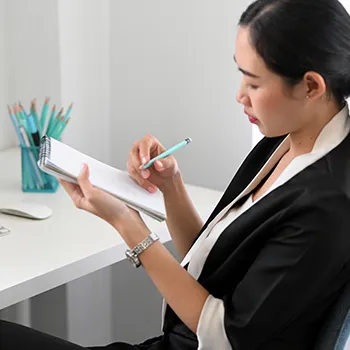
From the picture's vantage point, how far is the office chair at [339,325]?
39.9 inches

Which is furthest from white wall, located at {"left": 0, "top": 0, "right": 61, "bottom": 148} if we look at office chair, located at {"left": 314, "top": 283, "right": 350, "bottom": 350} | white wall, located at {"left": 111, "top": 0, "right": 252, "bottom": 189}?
office chair, located at {"left": 314, "top": 283, "right": 350, "bottom": 350}

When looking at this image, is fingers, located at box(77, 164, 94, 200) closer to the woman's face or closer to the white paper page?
the white paper page

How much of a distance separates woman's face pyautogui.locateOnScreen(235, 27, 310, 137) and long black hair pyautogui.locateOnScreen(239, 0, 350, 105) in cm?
1

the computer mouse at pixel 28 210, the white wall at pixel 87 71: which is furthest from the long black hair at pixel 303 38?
the white wall at pixel 87 71

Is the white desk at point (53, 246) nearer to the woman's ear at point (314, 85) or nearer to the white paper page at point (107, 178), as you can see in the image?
the white paper page at point (107, 178)

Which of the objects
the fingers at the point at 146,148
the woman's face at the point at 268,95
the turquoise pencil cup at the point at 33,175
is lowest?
the turquoise pencil cup at the point at 33,175

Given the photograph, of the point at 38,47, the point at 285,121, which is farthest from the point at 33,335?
the point at 38,47

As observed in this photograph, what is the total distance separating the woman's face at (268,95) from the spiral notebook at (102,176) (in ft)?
0.86

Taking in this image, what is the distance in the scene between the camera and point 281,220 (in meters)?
1.04

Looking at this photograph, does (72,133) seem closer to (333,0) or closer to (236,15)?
(236,15)

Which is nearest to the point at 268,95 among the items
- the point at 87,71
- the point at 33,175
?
the point at 33,175

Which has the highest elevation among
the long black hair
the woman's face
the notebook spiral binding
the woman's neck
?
the long black hair

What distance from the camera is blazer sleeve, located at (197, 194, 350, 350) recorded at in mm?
992

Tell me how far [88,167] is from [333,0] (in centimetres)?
49
